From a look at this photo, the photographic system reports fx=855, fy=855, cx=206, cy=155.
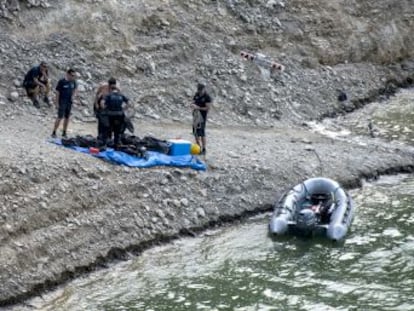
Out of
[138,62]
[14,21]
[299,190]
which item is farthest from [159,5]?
[299,190]

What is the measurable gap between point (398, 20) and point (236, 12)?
7.90 meters

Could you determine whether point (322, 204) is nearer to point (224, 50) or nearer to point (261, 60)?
point (224, 50)

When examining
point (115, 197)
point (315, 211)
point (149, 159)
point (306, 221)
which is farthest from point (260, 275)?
point (149, 159)

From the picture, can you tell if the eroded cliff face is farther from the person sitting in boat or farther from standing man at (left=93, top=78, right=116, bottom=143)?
the person sitting in boat

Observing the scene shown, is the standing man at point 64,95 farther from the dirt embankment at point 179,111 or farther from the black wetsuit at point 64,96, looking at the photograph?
the dirt embankment at point 179,111

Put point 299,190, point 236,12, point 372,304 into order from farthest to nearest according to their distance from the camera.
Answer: point 236,12
point 299,190
point 372,304

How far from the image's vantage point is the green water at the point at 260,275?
1358 cm

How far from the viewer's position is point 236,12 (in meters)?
28.7

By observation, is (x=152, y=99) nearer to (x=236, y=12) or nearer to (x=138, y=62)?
(x=138, y=62)

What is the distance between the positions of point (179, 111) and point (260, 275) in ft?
30.1

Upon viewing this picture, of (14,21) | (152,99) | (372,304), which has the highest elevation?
(14,21)

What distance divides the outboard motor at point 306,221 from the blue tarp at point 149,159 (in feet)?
9.54

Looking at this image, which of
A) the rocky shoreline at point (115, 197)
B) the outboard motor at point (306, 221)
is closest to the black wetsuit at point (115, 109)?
the rocky shoreline at point (115, 197)

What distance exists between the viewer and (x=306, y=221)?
1636 centimetres
